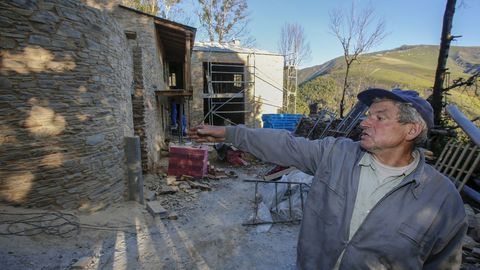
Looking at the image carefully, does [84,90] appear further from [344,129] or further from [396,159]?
[344,129]

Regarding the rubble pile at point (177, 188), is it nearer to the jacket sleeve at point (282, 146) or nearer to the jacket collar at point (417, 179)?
the jacket sleeve at point (282, 146)

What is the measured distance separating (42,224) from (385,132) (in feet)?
16.0

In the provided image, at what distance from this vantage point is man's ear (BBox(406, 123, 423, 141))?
5.24 ft

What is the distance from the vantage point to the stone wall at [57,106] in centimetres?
395

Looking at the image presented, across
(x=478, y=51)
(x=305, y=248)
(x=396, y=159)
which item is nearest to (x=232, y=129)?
(x=305, y=248)

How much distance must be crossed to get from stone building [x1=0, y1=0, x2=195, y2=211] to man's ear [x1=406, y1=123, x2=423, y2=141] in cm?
488

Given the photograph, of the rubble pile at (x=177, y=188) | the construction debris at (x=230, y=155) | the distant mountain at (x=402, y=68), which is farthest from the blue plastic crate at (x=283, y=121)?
the rubble pile at (x=177, y=188)

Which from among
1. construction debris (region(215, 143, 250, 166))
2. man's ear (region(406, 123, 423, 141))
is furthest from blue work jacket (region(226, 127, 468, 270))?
construction debris (region(215, 143, 250, 166))

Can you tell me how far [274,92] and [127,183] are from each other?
16204 millimetres

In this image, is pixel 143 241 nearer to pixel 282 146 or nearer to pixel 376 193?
pixel 282 146

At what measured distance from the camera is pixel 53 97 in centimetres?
433

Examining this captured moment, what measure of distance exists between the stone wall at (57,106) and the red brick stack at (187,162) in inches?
115

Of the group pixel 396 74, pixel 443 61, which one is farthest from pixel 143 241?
pixel 396 74

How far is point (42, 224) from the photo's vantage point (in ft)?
13.5
